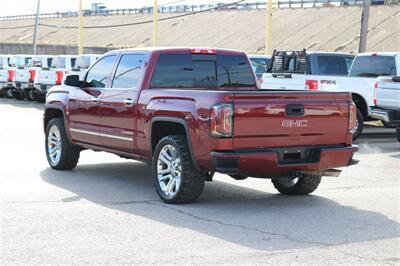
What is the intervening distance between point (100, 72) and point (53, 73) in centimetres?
1691

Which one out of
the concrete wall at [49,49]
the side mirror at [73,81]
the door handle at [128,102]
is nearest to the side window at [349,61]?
the side mirror at [73,81]

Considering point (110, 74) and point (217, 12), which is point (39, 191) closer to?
point (110, 74)

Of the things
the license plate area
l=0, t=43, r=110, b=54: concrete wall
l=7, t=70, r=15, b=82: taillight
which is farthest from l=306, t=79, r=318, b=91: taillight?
l=0, t=43, r=110, b=54: concrete wall

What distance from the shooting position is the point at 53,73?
26203mm

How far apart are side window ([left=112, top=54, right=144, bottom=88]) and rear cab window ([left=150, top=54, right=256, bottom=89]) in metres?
0.28

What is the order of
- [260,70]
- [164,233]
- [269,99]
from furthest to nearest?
1. [260,70]
2. [269,99]
3. [164,233]

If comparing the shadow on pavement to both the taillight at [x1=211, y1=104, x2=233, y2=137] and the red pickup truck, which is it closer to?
the red pickup truck

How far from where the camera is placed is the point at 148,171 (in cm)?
1062

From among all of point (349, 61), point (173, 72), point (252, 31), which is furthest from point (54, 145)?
point (252, 31)

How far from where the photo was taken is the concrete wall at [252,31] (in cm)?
5931

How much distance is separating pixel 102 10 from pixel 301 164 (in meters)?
105

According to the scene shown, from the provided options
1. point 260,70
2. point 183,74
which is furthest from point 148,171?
point 260,70

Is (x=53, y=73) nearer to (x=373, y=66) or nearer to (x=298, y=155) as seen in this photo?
(x=373, y=66)

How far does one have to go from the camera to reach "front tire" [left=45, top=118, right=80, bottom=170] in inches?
408
